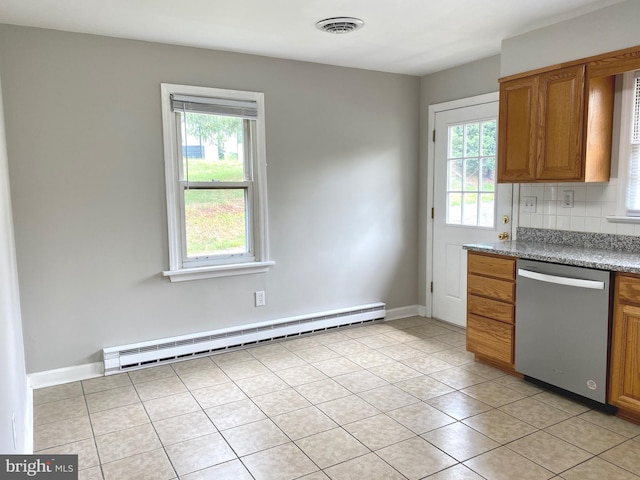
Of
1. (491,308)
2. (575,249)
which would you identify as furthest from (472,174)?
(491,308)

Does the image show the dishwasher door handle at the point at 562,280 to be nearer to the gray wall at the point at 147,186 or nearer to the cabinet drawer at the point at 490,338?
the cabinet drawer at the point at 490,338

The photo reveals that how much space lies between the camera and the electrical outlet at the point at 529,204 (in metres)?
3.52

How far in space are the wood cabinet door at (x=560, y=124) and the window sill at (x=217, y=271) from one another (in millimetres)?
2189

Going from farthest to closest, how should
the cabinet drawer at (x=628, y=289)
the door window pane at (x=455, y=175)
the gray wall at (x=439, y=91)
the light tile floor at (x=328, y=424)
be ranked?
the door window pane at (x=455, y=175) < the gray wall at (x=439, y=91) < the cabinet drawer at (x=628, y=289) < the light tile floor at (x=328, y=424)

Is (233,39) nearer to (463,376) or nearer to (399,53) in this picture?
(399,53)

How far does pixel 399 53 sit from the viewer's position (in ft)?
12.5

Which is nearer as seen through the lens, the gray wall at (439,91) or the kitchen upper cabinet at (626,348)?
the kitchen upper cabinet at (626,348)

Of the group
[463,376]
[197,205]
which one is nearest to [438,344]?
[463,376]

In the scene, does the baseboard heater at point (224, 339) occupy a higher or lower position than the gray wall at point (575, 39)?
lower

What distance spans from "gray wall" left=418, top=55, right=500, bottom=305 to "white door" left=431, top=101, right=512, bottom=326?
122 mm

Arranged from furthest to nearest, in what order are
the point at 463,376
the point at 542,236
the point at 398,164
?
the point at 398,164, the point at 542,236, the point at 463,376

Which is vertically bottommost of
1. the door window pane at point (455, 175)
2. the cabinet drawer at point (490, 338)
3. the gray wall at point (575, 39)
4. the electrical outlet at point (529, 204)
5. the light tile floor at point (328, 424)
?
the light tile floor at point (328, 424)

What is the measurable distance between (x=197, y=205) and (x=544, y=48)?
2678 millimetres

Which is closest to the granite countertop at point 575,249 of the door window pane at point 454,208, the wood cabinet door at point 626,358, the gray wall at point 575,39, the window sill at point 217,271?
the wood cabinet door at point 626,358
